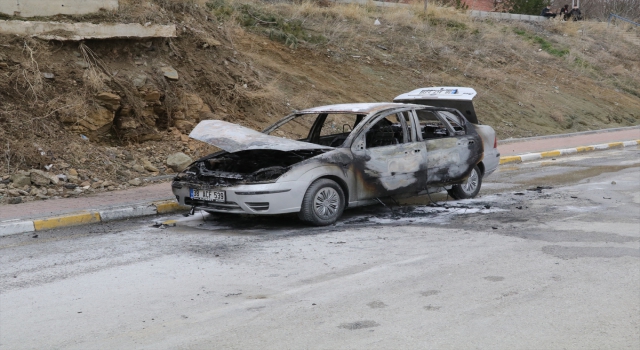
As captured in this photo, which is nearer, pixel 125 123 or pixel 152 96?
pixel 125 123

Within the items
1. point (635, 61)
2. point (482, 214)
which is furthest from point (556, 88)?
point (482, 214)

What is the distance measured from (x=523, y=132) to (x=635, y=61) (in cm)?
1898

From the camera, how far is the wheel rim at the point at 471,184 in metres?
11.2

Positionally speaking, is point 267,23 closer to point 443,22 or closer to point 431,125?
point 443,22

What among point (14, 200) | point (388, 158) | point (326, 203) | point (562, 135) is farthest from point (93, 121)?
point (562, 135)

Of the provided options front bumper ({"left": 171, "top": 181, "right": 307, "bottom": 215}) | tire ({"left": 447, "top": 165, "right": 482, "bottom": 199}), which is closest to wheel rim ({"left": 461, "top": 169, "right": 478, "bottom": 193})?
tire ({"left": 447, "top": 165, "right": 482, "bottom": 199})

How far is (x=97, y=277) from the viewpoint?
6789 mm

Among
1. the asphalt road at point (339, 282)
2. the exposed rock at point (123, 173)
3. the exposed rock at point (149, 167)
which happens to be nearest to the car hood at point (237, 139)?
the asphalt road at point (339, 282)

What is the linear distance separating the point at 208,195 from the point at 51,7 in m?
7.01

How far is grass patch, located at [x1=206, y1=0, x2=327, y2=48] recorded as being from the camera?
21.8 metres

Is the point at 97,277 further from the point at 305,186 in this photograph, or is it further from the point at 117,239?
the point at 305,186

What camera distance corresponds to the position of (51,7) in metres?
14.0

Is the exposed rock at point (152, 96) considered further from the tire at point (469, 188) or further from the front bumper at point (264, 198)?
the tire at point (469, 188)

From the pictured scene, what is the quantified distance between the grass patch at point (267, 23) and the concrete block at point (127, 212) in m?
11.7
